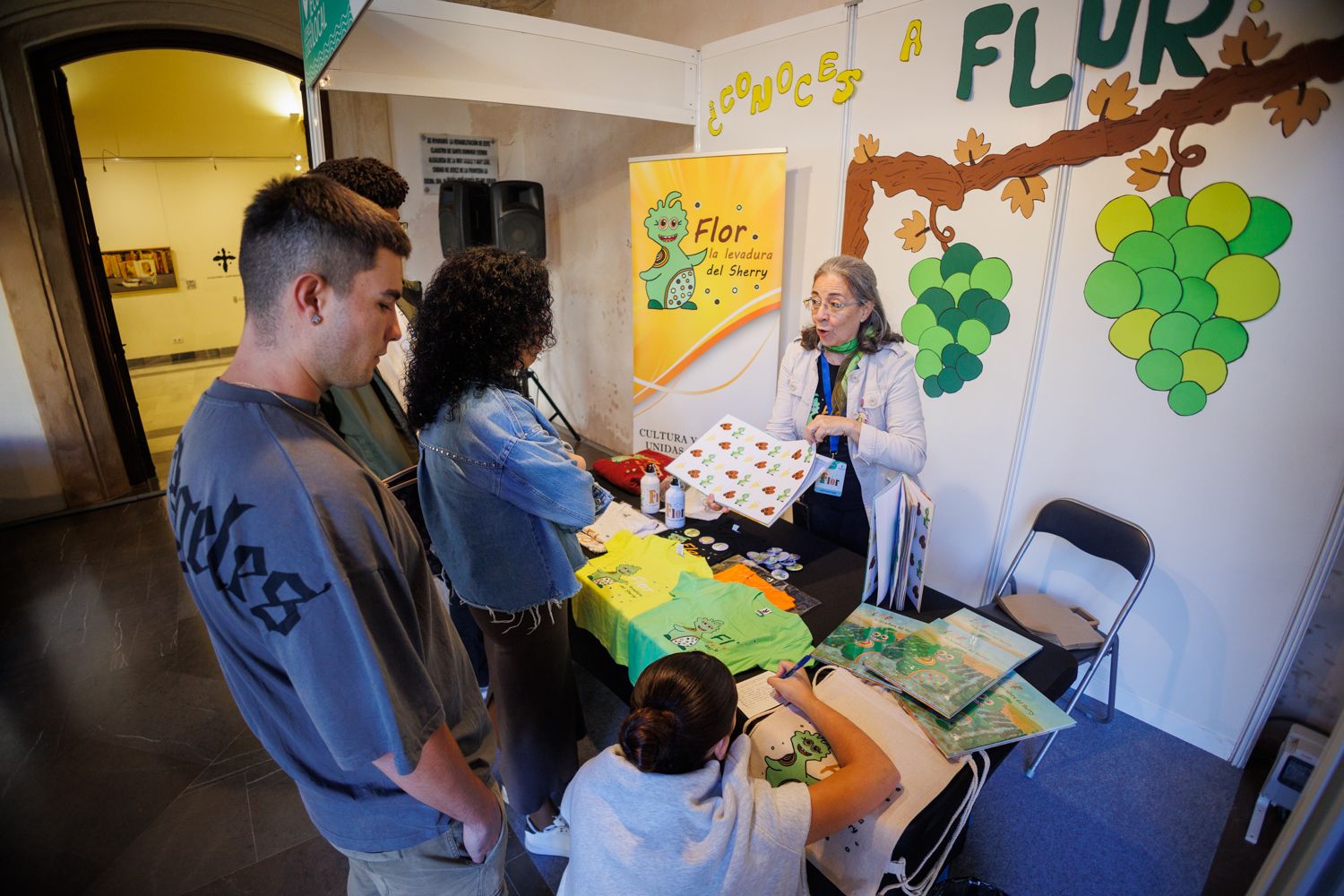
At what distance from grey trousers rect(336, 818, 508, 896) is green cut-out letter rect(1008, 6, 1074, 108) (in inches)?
114

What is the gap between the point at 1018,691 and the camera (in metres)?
1.40

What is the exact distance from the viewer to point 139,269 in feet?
24.8

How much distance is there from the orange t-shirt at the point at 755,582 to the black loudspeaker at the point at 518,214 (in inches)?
135

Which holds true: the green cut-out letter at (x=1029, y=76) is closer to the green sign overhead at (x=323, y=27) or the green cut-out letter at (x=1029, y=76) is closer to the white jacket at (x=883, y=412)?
the white jacket at (x=883, y=412)

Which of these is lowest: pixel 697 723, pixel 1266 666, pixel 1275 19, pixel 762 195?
pixel 1266 666

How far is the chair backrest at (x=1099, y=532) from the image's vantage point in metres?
2.21

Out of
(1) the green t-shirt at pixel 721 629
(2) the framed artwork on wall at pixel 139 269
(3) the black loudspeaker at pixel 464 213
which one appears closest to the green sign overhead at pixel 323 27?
(1) the green t-shirt at pixel 721 629

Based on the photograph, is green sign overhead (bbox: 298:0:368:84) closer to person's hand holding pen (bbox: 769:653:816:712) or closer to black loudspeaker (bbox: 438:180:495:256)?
person's hand holding pen (bbox: 769:653:816:712)

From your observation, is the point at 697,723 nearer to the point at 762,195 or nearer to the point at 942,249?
the point at 942,249

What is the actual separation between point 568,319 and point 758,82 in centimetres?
297

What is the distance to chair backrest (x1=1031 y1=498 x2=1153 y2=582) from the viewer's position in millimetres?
2215

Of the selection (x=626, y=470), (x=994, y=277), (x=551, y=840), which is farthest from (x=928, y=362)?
(x=551, y=840)

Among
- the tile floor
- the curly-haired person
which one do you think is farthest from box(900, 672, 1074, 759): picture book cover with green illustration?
the tile floor

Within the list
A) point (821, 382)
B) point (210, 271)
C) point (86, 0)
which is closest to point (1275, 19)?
point (821, 382)
